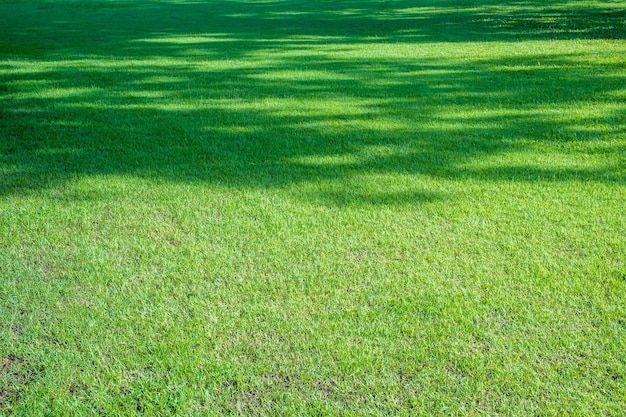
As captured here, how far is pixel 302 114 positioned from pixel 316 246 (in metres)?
2.44

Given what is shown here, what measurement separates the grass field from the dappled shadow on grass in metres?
0.03

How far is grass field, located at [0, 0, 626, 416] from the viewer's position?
1.97 meters

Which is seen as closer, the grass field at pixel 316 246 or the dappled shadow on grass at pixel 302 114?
the grass field at pixel 316 246

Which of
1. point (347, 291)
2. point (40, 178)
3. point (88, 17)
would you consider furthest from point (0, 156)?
point (88, 17)

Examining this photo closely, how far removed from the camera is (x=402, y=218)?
3.07m

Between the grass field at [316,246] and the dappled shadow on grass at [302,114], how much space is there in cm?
3

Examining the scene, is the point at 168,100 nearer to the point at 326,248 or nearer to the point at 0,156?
the point at 0,156

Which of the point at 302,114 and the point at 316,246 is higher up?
the point at 302,114

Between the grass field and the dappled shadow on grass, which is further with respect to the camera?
the dappled shadow on grass

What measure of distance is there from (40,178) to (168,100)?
84.4 inches

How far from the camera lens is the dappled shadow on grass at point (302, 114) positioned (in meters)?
3.74

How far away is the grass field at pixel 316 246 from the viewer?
1.97 m

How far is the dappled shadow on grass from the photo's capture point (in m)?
3.74

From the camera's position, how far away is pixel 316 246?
9.20ft
